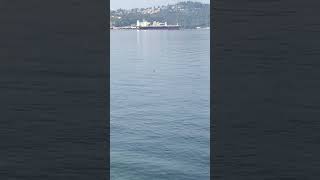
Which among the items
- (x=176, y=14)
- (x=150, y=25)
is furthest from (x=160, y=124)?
(x=150, y=25)

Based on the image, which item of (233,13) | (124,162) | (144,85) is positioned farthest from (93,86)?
(144,85)

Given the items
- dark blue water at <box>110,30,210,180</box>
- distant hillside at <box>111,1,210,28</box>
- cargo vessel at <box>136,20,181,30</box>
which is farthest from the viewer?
cargo vessel at <box>136,20,181,30</box>

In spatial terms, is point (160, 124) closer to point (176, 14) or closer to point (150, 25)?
point (176, 14)

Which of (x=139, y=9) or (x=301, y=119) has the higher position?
(x=139, y=9)

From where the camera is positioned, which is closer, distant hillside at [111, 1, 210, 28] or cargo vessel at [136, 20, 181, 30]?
distant hillside at [111, 1, 210, 28]

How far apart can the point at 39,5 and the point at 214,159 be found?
0.99 m

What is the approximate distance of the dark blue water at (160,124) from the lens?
49.7ft

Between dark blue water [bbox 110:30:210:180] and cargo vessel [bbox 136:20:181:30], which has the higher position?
cargo vessel [bbox 136:20:181:30]

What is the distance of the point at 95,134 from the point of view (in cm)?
228

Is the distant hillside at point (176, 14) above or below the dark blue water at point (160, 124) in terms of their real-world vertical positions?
above

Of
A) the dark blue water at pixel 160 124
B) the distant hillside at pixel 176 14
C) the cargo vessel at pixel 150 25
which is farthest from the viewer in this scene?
the cargo vessel at pixel 150 25

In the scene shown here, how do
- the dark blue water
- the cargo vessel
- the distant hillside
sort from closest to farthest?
the dark blue water, the distant hillside, the cargo vessel

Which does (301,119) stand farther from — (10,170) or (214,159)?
(10,170)

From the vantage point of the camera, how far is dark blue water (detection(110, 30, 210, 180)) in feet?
49.7
